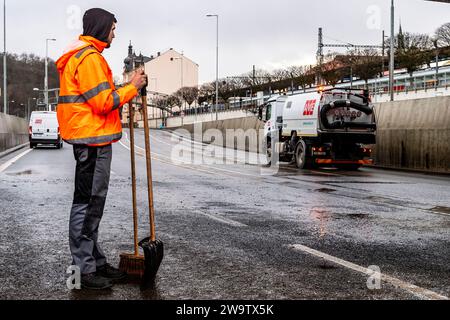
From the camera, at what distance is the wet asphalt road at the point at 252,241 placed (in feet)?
14.6

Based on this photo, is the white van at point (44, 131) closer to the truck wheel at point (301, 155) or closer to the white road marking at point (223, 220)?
the truck wheel at point (301, 155)

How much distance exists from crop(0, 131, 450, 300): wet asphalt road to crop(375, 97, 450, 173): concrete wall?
27.6ft

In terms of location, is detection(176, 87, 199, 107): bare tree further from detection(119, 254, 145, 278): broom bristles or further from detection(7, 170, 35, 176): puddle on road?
detection(119, 254, 145, 278): broom bristles

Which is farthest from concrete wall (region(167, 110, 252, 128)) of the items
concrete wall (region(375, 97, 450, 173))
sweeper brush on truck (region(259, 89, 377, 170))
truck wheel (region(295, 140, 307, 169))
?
sweeper brush on truck (region(259, 89, 377, 170))

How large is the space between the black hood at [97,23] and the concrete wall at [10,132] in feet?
78.9

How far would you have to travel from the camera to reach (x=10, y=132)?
3148cm

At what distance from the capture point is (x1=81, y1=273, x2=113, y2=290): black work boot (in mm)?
4371

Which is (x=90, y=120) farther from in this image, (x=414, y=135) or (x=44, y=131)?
(x=44, y=131)

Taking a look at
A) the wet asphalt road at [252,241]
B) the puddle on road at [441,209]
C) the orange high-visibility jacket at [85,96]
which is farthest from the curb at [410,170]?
the orange high-visibility jacket at [85,96]

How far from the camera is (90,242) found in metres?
4.50

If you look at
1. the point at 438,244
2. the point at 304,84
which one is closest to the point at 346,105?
the point at 438,244

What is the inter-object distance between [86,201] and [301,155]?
60.2 ft

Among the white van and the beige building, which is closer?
the white van

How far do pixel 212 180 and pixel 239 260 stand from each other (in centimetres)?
997
